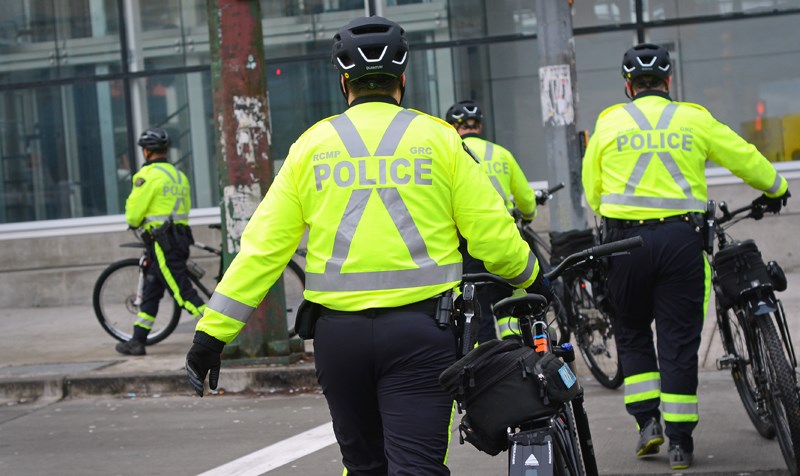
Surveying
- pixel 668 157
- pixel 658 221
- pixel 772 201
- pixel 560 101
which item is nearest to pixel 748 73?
pixel 560 101

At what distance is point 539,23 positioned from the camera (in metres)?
10.2

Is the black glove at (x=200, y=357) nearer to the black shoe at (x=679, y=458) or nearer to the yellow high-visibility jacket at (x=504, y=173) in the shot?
the black shoe at (x=679, y=458)

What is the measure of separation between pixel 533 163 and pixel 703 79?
2.09 m

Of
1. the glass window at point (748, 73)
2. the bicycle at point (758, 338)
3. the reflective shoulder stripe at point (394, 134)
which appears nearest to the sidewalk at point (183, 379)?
the bicycle at point (758, 338)

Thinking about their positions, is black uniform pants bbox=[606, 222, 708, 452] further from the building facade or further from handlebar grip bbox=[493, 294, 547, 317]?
the building facade

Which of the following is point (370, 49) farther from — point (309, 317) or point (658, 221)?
point (658, 221)

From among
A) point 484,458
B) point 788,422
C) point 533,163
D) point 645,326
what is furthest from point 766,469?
point 533,163

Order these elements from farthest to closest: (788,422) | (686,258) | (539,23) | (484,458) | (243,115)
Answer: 1. (539,23)
2. (243,115)
3. (484,458)
4. (686,258)
5. (788,422)

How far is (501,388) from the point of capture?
3699 millimetres

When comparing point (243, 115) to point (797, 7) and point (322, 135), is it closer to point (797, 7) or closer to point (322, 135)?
point (322, 135)

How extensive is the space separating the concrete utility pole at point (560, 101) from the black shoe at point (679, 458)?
4.12 m

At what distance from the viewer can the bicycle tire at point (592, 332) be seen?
8.76 metres

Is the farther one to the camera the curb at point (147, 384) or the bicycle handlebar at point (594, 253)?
the curb at point (147, 384)

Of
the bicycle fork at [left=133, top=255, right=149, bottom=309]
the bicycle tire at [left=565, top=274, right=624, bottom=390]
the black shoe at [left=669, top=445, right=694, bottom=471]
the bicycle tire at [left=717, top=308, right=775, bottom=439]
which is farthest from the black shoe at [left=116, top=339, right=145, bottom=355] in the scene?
the black shoe at [left=669, top=445, right=694, bottom=471]
